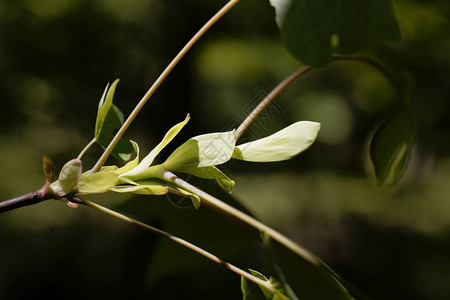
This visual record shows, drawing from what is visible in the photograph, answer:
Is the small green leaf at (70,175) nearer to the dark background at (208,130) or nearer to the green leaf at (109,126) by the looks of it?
the green leaf at (109,126)

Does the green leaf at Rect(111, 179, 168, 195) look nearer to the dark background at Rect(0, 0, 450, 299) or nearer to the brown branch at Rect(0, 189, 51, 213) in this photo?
the brown branch at Rect(0, 189, 51, 213)

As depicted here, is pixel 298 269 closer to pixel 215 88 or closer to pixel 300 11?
pixel 300 11

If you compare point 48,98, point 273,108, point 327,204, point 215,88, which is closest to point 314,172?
point 327,204

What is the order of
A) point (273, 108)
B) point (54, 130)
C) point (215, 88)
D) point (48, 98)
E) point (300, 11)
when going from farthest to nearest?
point (215, 88) → point (54, 130) → point (48, 98) → point (273, 108) → point (300, 11)

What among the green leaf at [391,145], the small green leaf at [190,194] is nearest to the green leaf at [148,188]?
the small green leaf at [190,194]

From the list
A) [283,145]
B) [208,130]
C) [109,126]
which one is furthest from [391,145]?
[208,130]

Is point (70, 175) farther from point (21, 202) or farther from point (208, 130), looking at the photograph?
point (208, 130)

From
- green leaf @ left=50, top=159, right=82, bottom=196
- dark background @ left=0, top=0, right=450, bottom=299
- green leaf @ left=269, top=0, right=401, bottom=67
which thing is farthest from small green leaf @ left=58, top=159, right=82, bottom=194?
dark background @ left=0, top=0, right=450, bottom=299

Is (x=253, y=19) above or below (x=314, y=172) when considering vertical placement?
above
